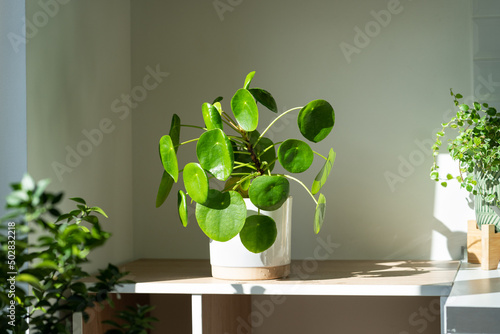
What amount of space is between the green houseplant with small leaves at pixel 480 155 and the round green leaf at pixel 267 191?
662mm

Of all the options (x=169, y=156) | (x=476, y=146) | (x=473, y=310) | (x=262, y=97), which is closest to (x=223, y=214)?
(x=169, y=156)

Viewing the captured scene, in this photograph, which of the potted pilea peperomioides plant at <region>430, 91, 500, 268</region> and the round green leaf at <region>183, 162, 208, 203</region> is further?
the potted pilea peperomioides plant at <region>430, 91, 500, 268</region>

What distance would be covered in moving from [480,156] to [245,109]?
31.0 inches

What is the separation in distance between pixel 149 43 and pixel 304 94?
2.06 feet

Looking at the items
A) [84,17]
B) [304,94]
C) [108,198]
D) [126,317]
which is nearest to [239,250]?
[126,317]

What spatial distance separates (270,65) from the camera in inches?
82.4

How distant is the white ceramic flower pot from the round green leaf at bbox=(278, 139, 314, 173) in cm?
15

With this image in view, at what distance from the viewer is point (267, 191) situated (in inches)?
55.1

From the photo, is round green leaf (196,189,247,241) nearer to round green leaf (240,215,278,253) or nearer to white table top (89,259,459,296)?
round green leaf (240,215,278,253)

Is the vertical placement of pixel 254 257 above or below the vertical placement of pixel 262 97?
below

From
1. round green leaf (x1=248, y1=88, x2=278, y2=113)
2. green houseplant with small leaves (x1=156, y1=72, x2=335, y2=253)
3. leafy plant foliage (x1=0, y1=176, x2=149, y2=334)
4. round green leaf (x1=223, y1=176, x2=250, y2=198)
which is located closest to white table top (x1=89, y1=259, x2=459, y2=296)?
green houseplant with small leaves (x1=156, y1=72, x2=335, y2=253)

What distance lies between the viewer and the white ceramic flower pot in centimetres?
152

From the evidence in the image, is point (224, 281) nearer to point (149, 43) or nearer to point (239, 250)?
point (239, 250)

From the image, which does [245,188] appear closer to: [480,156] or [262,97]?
[262,97]
